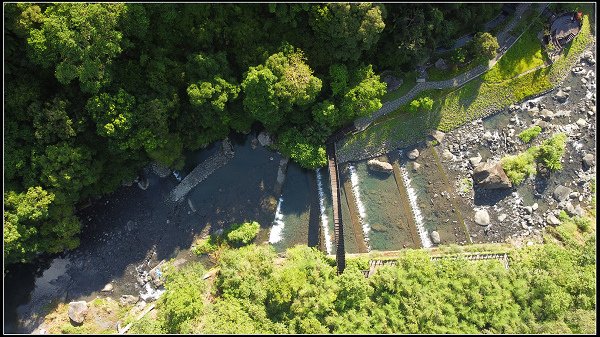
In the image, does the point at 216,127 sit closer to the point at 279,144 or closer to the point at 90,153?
the point at 279,144

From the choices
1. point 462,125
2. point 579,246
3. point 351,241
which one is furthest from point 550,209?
point 351,241

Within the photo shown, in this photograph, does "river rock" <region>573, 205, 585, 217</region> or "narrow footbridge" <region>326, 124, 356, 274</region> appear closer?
"narrow footbridge" <region>326, 124, 356, 274</region>

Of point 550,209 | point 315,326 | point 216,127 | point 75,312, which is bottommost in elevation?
point 315,326

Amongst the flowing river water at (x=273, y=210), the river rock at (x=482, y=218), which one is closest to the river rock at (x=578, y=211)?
the flowing river water at (x=273, y=210)

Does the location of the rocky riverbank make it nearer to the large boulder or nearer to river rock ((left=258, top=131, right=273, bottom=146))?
the large boulder

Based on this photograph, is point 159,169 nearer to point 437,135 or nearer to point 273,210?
point 273,210

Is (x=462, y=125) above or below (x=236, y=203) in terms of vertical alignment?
above

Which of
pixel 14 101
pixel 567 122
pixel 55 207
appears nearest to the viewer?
pixel 14 101

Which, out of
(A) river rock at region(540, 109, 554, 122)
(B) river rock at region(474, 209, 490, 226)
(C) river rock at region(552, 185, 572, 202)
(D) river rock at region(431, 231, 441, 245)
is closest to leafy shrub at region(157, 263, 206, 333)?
(D) river rock at region(431, 231, 441, 245)
